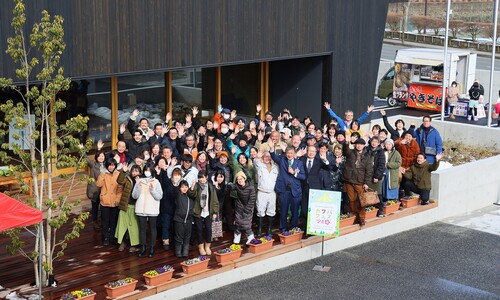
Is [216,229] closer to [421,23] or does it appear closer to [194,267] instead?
[194,267]

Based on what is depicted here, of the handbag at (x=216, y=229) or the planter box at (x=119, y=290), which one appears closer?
the planter box at (x=119, y=290)

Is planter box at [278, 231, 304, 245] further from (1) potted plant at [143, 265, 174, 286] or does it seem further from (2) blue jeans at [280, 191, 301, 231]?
(1) potted plant at [143, 265, 174, 286]

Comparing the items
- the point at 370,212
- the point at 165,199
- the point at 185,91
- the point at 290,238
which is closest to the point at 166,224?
the point at 165,199

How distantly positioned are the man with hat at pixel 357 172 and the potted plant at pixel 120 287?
16.4ft

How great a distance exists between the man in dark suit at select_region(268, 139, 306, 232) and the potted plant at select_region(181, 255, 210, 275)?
87.5 inches

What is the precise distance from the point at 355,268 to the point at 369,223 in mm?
1736

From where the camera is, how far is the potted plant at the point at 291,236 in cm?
1348

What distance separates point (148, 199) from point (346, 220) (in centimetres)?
406

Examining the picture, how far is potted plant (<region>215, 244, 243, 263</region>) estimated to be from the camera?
12.5 m

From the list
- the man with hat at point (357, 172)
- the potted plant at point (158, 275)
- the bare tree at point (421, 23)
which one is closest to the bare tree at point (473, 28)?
the bare tree at point (421, 23)

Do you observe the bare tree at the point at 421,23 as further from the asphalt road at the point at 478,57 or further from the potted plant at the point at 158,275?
the potted plant at the point at 158,275

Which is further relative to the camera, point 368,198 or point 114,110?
point 114,110

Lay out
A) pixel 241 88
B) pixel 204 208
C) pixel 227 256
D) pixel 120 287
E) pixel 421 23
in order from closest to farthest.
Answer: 1. pixel 120 287
2. pixel 227 256
3. pixel 204 208
4. pixel 241 88
5. pixel 421 23

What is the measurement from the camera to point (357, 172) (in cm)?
1441
